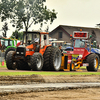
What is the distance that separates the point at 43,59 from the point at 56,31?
53.6 metres

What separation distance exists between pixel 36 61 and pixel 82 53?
469 cm

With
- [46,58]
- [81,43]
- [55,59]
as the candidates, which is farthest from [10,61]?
[81,43]

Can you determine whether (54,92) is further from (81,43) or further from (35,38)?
(81,43)

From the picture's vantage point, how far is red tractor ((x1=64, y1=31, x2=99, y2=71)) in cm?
2303

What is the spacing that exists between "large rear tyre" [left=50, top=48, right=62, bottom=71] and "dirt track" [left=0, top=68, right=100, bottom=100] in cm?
406

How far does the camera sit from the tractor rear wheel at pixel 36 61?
19719 millimetres

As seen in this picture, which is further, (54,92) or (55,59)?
(55,59)

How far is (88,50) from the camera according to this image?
935 inches

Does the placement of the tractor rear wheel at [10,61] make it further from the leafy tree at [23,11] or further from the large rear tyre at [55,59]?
the leafy tree at [23,11]

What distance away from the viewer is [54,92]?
38.0ft

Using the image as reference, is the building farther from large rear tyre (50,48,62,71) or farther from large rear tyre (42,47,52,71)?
large rear tyre (42,47,52,71)

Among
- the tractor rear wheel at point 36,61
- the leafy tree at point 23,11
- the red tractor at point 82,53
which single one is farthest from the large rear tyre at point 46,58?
the leafy tree at point 23,11

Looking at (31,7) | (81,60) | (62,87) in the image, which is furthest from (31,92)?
(31,7)

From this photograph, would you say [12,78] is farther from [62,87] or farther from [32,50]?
[32,50]
